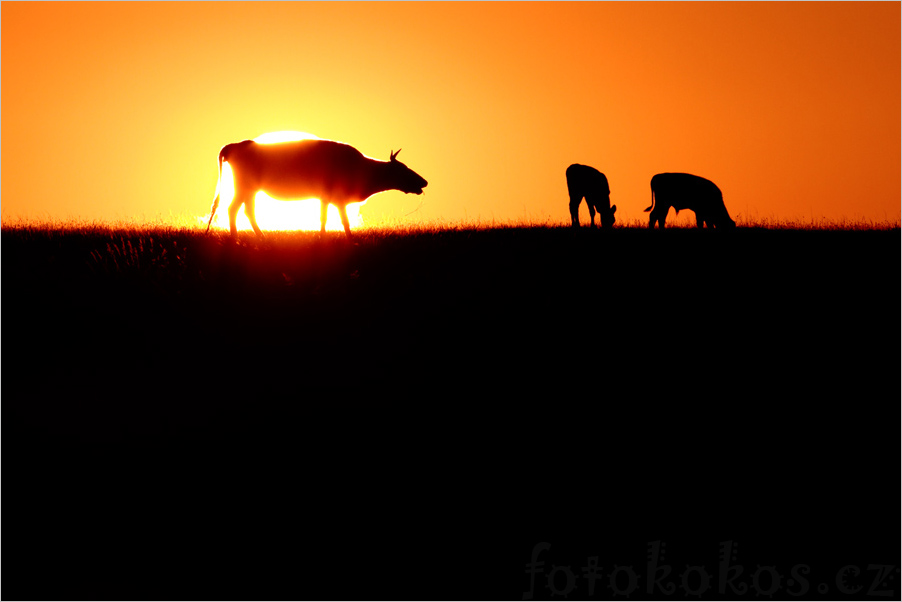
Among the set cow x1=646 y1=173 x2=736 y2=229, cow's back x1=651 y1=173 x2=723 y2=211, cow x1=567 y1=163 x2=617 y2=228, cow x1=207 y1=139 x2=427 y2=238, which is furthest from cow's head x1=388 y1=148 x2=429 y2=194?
cow's back x1=651 y1=173 x2=723 y2=211

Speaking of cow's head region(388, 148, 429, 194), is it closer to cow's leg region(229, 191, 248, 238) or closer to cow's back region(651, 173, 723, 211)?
cow's leg region(229, 191, 248, 238)

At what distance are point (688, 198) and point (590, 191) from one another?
2.14m

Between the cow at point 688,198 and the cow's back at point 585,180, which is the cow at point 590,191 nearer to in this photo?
the cow's back at point 585,180

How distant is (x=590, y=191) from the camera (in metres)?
18.9

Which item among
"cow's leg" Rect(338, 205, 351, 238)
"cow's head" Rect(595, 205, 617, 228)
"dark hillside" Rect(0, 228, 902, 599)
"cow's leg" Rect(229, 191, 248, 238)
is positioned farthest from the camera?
"cow's head" Rect(595, 205, 617, 228)

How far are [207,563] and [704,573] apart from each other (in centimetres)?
292

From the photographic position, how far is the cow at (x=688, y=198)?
1814 centimetres

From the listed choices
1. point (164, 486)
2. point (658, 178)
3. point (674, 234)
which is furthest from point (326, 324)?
point (658, 178)

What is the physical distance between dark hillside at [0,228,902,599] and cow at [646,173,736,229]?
5.82m

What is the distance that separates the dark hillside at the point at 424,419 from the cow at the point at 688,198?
5.82 metres

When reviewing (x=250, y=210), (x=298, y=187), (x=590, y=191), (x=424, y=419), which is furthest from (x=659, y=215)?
(x=424, y=419)

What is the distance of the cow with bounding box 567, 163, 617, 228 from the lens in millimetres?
18781

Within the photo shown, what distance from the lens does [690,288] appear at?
36.0ft

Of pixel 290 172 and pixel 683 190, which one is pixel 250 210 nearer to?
pixel 290 172
